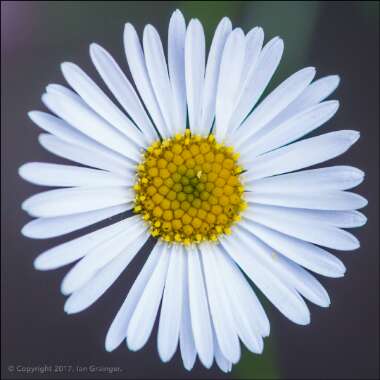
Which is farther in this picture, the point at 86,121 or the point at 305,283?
the point at 305,283

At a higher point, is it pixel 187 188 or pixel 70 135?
pixel 70 135

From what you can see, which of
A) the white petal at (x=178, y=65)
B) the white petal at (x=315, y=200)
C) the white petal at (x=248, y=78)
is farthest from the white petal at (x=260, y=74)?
the white petal at (x=315, y=200)

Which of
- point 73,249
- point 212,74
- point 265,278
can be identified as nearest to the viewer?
point 73,249

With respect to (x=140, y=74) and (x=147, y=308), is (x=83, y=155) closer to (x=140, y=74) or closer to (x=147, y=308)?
(x=140, y=74)

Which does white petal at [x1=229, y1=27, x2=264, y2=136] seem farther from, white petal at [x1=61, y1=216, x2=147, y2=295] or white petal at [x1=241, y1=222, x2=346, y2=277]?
white petal at [x1=61, y1=216, x2=147, y2=295]

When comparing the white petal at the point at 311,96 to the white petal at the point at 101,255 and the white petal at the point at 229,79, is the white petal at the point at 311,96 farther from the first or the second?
the white petal at the point at 101,255

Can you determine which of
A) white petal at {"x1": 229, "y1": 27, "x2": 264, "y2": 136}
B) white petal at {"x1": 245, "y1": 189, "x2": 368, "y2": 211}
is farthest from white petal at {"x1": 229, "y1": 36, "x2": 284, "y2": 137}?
white petal at {"x1": 245, "y1": 189, "x2": 368, "y2": 211}

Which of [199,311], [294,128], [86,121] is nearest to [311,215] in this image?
[294,128]
